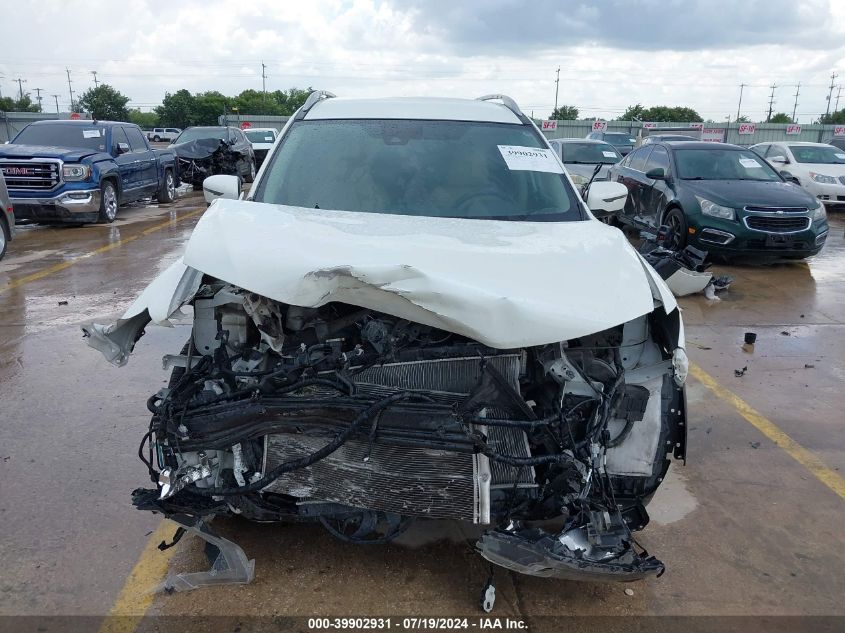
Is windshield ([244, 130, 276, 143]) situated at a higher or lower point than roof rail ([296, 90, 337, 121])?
lower

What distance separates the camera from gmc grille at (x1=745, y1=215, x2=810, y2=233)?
28.7 ft

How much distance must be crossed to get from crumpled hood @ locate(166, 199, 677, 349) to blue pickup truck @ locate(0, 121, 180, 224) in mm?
9716

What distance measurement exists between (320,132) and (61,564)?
274 cm

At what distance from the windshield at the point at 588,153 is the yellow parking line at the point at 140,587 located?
42.0 feet

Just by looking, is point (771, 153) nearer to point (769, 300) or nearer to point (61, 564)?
point (769, 300)

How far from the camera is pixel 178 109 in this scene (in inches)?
3287

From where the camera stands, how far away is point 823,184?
14.2m

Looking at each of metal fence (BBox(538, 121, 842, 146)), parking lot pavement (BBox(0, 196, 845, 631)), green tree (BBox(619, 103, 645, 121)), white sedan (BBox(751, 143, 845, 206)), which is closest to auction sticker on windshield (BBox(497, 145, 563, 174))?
parking lot pavement (BBox(0, 196, 845, 631))

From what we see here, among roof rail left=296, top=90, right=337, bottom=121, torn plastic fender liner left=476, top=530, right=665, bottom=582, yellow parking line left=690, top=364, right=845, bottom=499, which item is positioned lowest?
yellow parking line left=690, top=364, right=845, bottom=499

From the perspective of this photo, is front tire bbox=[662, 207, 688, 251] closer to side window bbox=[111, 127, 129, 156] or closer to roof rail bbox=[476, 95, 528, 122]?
roof rail bbox=[476, 95, 528, 122]

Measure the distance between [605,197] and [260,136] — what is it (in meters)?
21.2

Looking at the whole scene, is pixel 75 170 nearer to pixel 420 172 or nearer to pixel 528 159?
pixel 420 172

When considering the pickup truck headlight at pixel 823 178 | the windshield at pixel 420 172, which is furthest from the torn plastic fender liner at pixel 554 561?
the pickup truck headlight at pixel 823 178

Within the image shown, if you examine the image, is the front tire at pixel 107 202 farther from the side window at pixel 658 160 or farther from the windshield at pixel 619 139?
the windshield at pixel 619 139
